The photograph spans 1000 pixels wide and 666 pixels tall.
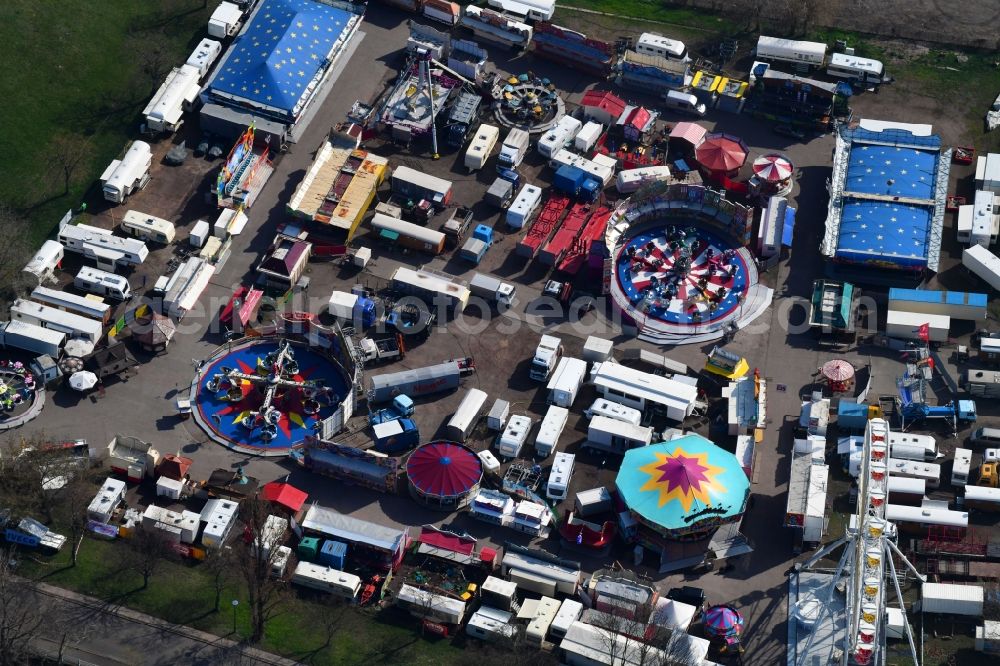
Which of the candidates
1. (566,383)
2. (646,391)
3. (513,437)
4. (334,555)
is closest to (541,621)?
(334,555)

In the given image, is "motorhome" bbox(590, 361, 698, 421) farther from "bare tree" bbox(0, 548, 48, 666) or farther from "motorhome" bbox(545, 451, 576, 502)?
"bare tree" bbox(0, 548, 48, 666)

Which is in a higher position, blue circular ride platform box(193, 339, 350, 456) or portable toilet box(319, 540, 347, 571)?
blue circular ride platform box(193, 339, 350, 456)

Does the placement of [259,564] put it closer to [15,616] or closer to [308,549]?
[308,549]

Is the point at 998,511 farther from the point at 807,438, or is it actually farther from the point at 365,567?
the point at 365,567

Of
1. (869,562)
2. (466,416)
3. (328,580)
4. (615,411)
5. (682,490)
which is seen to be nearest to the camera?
(869,562)

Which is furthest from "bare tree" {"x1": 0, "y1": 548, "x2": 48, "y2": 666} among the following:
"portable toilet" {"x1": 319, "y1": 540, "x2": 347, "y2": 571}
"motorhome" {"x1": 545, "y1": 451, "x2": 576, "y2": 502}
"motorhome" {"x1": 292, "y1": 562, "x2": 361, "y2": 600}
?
"motorhome" {"x1": 545, "y1": 451, "x2": 576, "y2": 502}

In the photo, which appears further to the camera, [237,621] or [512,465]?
[512,465]

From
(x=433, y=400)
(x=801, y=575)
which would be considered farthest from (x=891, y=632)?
(x=433, y=400)
